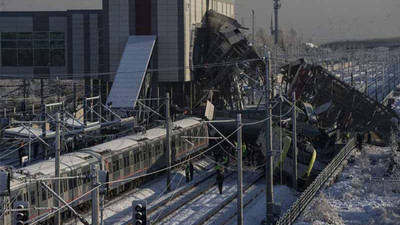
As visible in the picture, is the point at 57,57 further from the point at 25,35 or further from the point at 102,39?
the point at 102,39

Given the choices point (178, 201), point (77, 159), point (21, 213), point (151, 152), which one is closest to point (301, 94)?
point (151, 152)

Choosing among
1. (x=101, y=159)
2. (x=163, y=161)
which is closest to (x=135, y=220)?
(x=101, y=159)

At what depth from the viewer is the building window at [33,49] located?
60.1m

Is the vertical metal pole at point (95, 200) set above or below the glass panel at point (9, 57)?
below

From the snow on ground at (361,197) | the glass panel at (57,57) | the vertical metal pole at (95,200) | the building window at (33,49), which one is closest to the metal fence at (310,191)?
the snow on ground at (361,197)

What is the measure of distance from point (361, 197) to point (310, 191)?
2.42m

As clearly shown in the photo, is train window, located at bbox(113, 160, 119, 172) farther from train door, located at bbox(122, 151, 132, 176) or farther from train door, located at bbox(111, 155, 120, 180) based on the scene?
train door, located at bbox(122, 151, 132, 176)

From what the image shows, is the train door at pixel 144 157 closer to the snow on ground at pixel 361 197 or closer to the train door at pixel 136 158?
the train door at pixel 136 158

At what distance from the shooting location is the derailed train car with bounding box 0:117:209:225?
2373 cm

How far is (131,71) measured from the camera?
164 feet

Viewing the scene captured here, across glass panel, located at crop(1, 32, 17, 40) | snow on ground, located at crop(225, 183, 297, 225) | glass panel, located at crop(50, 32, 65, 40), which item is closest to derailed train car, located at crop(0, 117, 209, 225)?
snow on ground, located at crop(225, 183, 297, 225)

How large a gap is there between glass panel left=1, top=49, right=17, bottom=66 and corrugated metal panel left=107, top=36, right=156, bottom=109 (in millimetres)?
13736

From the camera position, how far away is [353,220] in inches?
938

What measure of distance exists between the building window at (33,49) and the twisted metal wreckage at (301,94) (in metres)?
13.4
